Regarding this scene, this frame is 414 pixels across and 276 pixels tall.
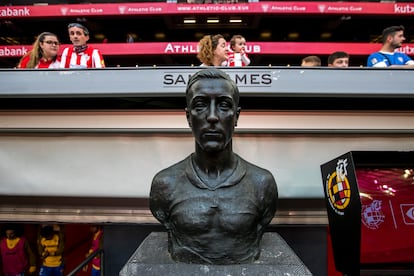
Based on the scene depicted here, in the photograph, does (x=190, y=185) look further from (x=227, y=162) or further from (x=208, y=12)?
(x=208, y=12)

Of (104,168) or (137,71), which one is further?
(104,168)

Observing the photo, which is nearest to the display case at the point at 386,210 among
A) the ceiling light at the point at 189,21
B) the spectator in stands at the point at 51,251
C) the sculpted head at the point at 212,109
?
the sculpted head at the point at 212,109

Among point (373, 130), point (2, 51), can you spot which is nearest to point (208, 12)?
point (2, 51)

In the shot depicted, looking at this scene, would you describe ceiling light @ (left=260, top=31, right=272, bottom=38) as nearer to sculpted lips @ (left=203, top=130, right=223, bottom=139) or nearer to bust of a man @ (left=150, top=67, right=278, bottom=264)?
bust of a man @ (left=150, top=67, right=278, bottom=264)

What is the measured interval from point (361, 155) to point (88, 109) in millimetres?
2925

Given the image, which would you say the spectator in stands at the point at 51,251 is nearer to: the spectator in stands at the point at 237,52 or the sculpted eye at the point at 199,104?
the spectator in stands at the point at 237,52

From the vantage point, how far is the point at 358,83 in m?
2.88

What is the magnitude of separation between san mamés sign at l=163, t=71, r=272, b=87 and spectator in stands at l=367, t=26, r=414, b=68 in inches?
57.8

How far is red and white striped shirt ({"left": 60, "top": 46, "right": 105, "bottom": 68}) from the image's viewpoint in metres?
3.54

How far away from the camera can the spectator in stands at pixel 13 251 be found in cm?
462

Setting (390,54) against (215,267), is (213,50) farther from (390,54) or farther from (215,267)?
(215,267)

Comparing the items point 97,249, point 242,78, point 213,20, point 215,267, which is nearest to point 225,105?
point 215,267

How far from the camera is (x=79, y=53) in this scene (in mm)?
3584

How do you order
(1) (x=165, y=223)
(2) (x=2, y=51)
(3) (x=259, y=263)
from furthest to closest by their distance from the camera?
(2) (x=2, y=51), (1) (x=165, y=223), (3) (x=259, y=263)
